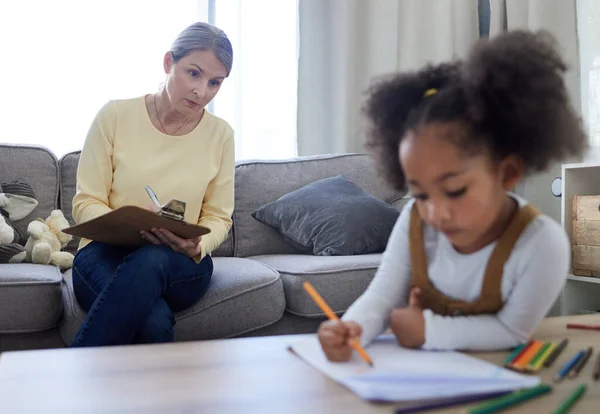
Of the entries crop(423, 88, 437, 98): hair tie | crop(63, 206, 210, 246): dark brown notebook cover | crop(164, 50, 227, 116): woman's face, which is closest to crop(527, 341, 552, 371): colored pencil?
crop(423, 88, 437, 98): hair tie

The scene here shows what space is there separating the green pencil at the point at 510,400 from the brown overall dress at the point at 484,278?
0.18m

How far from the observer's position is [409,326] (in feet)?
2.89

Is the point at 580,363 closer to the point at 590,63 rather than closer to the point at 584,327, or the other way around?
the point at 584,327

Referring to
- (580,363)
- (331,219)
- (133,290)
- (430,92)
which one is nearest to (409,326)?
(580,363)

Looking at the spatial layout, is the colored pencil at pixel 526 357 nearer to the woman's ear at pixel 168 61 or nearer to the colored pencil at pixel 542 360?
the colored pencil at pixel 542 360

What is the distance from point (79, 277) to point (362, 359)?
41.2 inches

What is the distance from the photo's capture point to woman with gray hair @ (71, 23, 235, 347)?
1580 millimetres

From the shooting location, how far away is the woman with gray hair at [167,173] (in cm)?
158

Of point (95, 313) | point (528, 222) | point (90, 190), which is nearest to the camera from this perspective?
point (528, 222)

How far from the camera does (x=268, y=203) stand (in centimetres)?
253

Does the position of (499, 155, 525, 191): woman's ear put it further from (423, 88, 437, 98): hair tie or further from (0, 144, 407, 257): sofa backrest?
(0, 144, 407, 257): sofa backrest

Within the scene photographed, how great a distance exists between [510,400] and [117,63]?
2.48 metres

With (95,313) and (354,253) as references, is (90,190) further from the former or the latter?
(354,253)

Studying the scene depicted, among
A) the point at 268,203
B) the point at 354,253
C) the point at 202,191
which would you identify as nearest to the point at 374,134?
the point at 202,191
